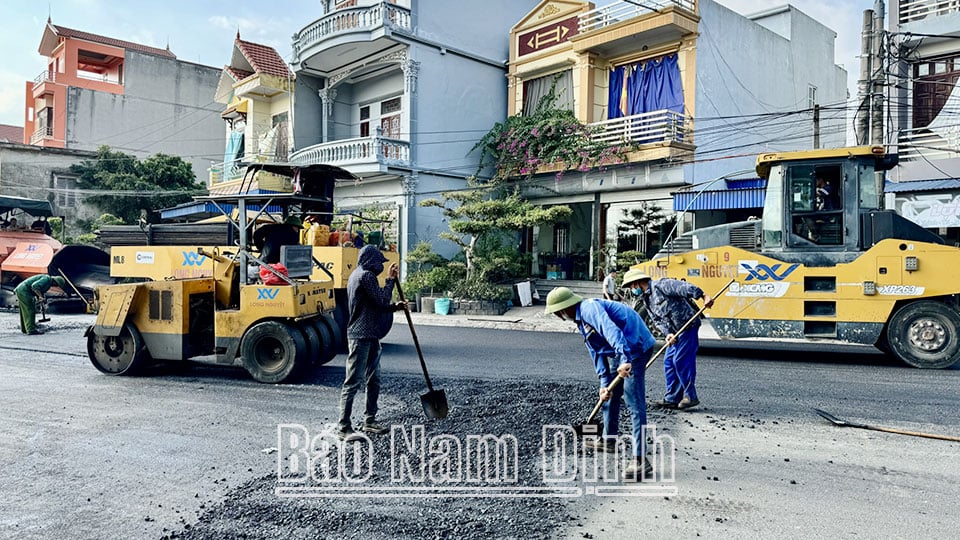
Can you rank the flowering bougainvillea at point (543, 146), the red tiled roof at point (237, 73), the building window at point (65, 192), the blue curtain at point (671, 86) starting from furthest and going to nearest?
the building window at point (65, 192) < the red tiled roof at point (237, 73) < the flowering bougainvillea at point (543, 146) < the blue curtain at point (671, 86)

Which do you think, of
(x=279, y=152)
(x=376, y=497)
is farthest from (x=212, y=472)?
(x=279, y=152)

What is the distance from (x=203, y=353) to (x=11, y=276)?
11880 mm

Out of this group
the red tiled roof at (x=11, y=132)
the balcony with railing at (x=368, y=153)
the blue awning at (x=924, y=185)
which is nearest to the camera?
the blue awning at (x=924, y=185)

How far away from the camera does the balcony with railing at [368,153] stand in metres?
18.9

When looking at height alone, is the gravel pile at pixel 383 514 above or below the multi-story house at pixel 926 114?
below

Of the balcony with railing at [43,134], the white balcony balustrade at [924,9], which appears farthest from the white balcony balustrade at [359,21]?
the balcony with railing at [43,134]

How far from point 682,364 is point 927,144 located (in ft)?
44.5

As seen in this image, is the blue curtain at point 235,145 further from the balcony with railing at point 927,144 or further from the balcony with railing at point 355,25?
the balcony with railing at point 927,144

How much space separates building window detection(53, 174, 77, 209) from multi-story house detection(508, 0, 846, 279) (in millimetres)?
21069

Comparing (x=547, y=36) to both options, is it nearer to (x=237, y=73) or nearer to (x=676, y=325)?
(x=237, y=73)

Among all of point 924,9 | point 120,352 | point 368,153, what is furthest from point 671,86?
point 120,352

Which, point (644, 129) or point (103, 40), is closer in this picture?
point (644, 129)

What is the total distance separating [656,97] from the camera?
17938 millimetres

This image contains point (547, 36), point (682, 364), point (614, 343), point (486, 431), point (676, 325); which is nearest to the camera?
point (614, 343)
